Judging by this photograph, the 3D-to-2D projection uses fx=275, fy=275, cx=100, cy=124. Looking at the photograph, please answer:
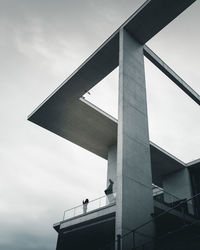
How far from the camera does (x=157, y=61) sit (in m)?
17.7

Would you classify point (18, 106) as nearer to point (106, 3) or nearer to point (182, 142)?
point (106, 3)

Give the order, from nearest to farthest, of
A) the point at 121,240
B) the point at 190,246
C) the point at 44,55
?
the point at 190,246 → the point at 121,240 → the point at 44,55

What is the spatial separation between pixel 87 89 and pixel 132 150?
23.4 feet

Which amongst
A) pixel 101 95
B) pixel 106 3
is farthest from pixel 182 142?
pixel 106 3

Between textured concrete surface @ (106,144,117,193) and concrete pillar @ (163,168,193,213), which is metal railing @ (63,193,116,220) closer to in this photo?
textured concrete surface @ (106,144,117,193)

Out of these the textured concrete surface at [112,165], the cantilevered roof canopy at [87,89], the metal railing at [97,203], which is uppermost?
the cantilevered roof canopy at [87,89]

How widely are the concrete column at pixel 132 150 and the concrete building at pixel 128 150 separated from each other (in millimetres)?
33

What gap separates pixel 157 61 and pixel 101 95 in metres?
4.48

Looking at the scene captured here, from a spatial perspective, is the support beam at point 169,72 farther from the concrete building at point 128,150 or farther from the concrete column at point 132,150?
the concrete column at point 132,150

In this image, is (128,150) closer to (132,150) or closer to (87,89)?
(132,150)

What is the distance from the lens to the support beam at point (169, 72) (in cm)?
1769

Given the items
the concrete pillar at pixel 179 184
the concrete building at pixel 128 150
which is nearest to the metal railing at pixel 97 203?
the concrete building at pixel 128 150

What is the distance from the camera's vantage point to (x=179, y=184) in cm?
2217

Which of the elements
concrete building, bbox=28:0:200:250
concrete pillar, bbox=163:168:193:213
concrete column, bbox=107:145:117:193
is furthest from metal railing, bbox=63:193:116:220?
concrete pillar, bbox=163:168:193:213
